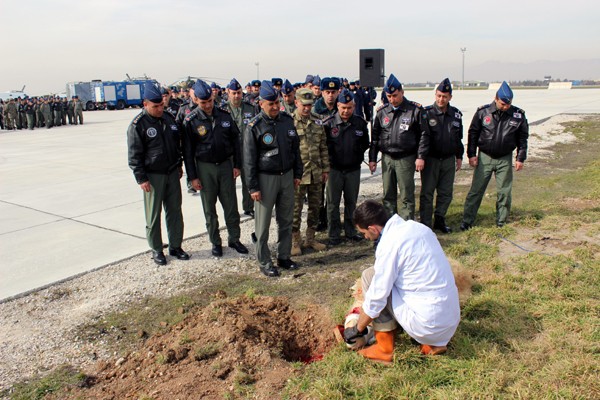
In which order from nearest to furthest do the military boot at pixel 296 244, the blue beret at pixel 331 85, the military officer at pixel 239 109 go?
the military boot at pixel 296 244 < the blue beret at pixel 331 85 < the military officer at pixel 239 109

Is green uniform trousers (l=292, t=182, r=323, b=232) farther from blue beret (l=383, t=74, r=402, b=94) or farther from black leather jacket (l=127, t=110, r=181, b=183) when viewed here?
black leather jacket (l=127, t=110, r=181, b=183)

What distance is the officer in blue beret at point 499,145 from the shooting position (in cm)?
596

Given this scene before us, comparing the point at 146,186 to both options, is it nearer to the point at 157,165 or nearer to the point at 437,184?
the point at 157,165

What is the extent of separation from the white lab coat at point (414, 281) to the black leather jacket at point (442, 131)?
315 centimetres

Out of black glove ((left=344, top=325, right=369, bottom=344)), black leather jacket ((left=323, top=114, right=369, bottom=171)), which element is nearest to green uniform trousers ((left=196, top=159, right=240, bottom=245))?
black leather jacket ((left=323, top=114, right=369, bottom=171))

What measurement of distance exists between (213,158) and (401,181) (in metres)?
2.27

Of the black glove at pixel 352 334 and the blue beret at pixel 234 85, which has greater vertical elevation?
the blue beret at pixel 234 85

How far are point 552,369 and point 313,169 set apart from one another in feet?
10.6

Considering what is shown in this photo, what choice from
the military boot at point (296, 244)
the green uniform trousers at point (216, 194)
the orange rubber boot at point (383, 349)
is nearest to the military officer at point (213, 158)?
the green uniform trousers at point (216, 194)

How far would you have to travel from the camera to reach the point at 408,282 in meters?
2.98

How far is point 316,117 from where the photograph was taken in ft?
18.4

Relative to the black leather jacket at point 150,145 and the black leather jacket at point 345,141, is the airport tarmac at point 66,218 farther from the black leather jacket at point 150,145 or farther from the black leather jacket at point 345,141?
the black leather jacket at point 345,141

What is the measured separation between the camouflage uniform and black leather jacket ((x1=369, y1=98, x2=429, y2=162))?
80cm

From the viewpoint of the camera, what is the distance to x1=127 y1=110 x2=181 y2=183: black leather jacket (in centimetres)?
505
